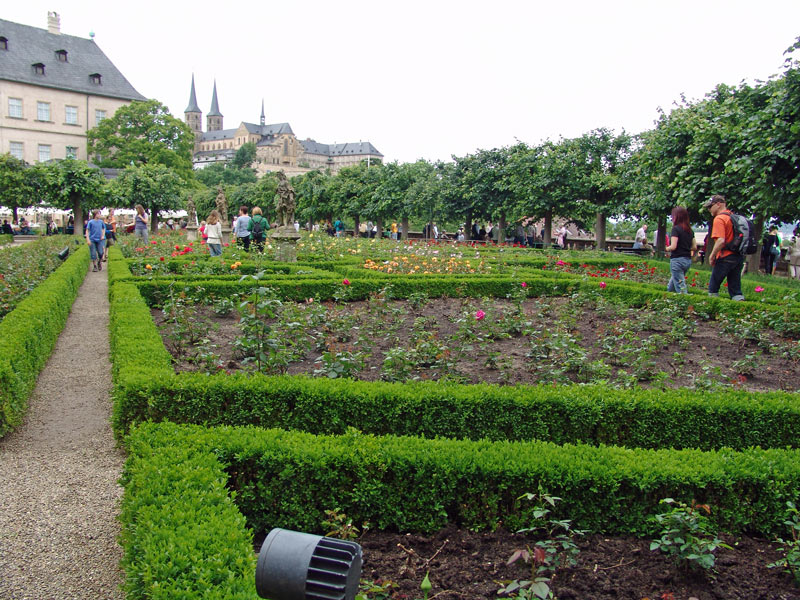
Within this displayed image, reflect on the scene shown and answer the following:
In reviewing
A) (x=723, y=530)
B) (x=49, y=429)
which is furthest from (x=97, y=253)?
(x=723, y=530)

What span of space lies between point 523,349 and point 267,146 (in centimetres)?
12251

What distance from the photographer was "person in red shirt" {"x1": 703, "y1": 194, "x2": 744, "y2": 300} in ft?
27.5

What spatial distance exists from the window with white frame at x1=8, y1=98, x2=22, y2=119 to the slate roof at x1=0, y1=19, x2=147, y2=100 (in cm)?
163

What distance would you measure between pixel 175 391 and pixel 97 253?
12.7 m

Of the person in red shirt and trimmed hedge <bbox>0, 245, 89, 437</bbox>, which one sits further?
the person in red shirt

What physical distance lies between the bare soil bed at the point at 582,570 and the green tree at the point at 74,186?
3180 cm

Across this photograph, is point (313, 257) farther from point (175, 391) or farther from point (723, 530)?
point (723, 530)

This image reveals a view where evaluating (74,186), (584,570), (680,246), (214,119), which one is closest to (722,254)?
(680,246)

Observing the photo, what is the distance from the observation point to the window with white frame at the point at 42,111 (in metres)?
48.8

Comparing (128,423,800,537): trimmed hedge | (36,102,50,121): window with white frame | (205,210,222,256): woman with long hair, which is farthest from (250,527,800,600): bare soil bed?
(36,102,50,121): window with white frame

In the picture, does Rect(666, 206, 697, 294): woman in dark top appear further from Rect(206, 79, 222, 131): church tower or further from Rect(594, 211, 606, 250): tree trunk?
Rect(206, 79, 222, 131): church tower

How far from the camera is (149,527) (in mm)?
2398

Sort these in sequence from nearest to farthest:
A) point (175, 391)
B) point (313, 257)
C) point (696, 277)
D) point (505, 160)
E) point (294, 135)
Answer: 1. point (175, 391)
2. point (696, 277)
3. point (313, 257)
4. point (505, 160)
5. point (294, 135)

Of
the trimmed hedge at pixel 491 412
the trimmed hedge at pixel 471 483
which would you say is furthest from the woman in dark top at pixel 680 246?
the trimmed hedge at pixel 471 483
